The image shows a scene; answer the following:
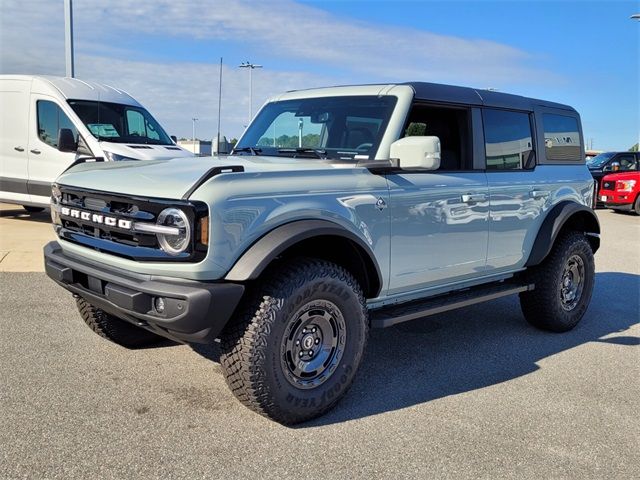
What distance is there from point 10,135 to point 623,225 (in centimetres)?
1368

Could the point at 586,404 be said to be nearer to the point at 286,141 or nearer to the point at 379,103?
the point at 379,103

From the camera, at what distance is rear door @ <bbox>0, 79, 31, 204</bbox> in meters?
10.1

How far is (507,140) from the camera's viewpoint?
4887 mm

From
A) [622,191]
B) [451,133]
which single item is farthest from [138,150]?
[622,191]

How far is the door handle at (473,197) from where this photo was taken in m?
4.29

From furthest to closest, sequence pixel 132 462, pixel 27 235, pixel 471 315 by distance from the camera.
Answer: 1. pixel 27 235
2. pixel 471 315
3. pixel 132 462

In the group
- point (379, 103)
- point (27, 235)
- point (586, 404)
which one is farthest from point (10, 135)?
point (586, 404)

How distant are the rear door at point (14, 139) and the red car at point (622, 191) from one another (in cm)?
1500

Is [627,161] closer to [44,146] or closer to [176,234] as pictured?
[44,146]

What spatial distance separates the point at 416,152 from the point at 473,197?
1.03m

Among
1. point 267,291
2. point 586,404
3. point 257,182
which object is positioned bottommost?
point 586,404

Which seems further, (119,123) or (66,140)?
(119,123)

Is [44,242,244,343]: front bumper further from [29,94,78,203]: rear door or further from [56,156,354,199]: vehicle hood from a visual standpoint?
[29,94,78,203]: rear door

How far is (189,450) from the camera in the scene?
2971mm
